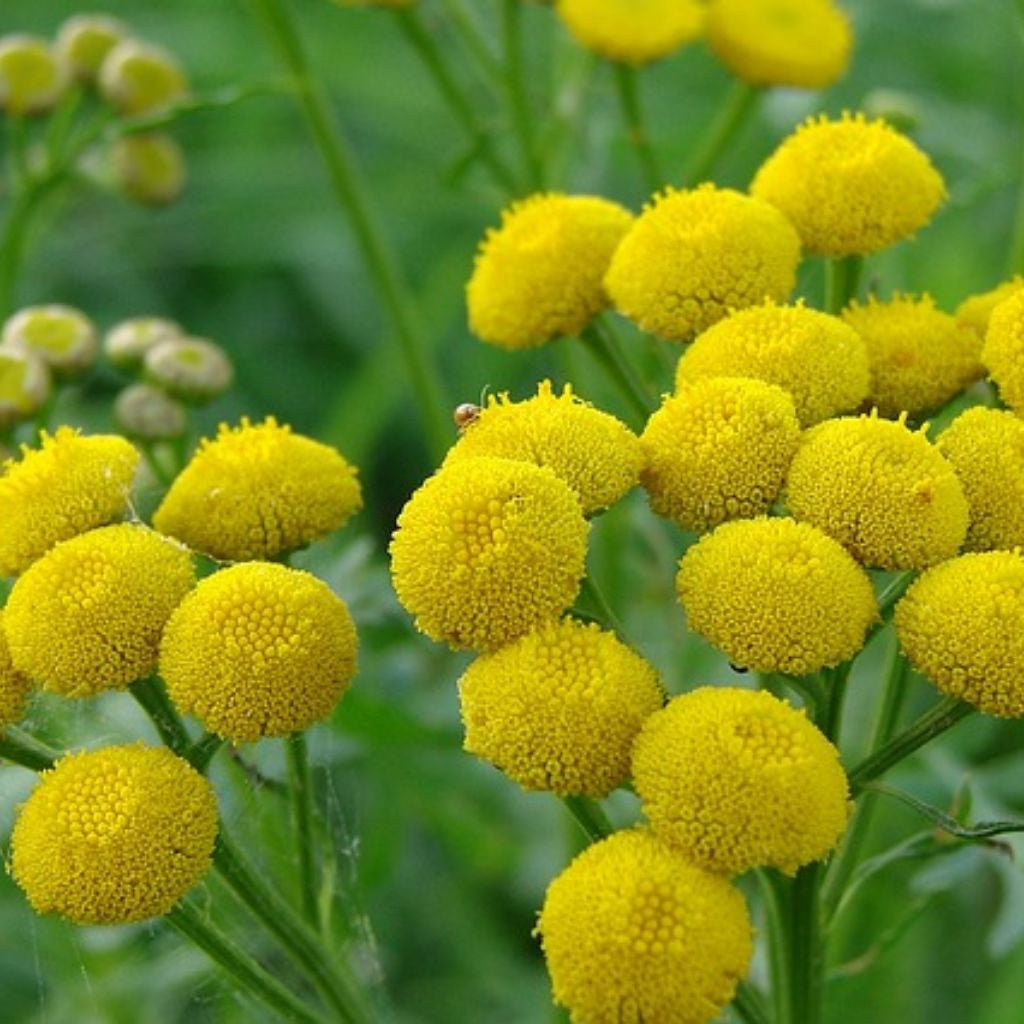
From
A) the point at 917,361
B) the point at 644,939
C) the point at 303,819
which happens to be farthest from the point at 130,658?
the point at 917,361

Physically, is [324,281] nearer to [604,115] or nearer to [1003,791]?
[604,115]

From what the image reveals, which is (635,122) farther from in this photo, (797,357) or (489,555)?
(489,555)

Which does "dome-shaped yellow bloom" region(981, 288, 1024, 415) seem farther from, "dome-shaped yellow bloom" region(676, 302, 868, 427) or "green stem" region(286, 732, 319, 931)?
"green stem" region(286, 732, 319, 931)

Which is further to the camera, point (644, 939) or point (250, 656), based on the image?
point (250, 656)

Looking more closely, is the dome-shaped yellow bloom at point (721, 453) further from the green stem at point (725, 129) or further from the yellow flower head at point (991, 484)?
the green stem at point (725, 129)

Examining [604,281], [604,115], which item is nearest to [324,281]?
[604,115]

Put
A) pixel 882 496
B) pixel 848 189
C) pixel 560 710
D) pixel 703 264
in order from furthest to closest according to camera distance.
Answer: pixel 848 189 → pixel 703 264 → pixel 882 496 → pixel 560 710
